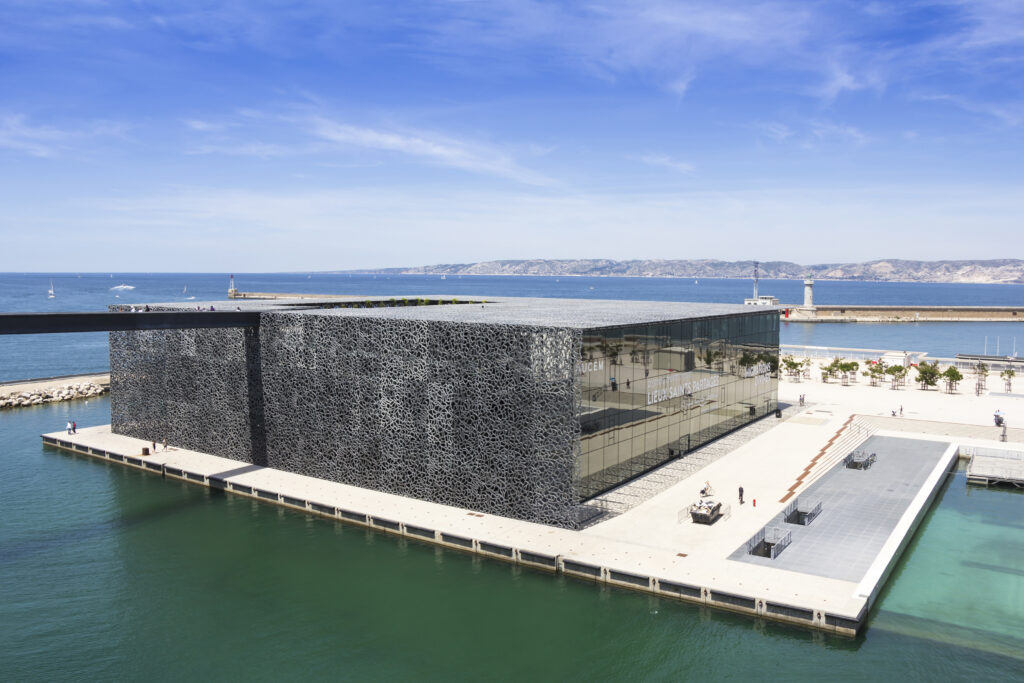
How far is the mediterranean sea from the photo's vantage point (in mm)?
23500

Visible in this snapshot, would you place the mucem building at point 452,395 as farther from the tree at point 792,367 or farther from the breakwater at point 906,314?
the breakwater at point 906,314

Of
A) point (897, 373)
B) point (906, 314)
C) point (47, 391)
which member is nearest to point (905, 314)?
point (906, 314)

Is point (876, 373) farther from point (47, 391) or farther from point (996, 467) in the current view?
point (47, 391)

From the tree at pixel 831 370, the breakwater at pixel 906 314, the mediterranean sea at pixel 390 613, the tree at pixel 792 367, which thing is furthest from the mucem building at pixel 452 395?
the breakwater at pixel 906 314

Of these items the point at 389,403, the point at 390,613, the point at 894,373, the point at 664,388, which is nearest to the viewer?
the point at 390,613

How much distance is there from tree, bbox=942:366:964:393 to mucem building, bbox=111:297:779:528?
1131 inches

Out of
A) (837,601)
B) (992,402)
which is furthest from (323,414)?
(992,402)

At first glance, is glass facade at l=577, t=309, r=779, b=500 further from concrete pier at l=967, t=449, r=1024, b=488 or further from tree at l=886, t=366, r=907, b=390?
tree at l=886, t=366, r=907, b=390

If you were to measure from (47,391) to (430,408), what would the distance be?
54691 millimetres

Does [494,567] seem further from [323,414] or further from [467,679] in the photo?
[323,414]

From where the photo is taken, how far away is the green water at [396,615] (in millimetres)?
23500

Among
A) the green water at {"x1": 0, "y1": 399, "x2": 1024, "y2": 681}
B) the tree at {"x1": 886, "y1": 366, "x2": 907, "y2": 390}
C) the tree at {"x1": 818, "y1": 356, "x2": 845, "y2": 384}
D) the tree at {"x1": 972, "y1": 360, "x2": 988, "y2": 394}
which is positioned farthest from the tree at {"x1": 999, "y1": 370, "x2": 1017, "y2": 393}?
the green water at {"x1": 0, "y1": 399, "x2": 1024, "y2": 681}

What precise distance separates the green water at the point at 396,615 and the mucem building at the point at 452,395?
4.66m

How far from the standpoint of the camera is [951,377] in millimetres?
67938
